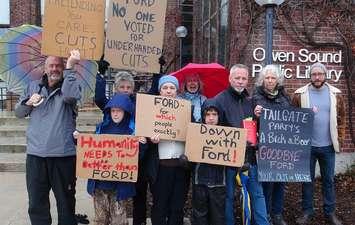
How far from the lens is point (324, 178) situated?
6.02 m

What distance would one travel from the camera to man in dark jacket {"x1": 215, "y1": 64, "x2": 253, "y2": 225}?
504 cm

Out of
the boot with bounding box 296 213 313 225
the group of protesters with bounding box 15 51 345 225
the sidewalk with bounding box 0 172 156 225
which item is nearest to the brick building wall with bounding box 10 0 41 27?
the sidewalk with bounding box 0 172 156 225

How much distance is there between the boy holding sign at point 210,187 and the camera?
194 inches

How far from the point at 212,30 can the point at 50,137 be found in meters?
7.55

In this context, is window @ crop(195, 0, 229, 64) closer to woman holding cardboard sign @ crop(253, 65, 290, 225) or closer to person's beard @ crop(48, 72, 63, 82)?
woman holding cardboard sign @ crop(253, 65, 290, 225)

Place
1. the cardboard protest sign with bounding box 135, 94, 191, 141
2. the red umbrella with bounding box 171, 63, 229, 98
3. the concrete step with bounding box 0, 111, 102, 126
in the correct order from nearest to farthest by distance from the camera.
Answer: the cardboard protest sign with bounding box 135, 94, 191, 141
the red umbrella with bounding box 171, 63, 229, 98
the concrete step with bounding box 0, 111, 102, 126

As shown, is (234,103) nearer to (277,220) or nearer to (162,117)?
(162,117)

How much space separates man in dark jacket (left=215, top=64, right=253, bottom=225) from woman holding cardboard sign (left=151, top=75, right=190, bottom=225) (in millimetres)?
436

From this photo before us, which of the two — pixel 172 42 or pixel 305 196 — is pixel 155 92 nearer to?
pixel 305 196

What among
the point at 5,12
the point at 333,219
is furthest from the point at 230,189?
the point at 5,12

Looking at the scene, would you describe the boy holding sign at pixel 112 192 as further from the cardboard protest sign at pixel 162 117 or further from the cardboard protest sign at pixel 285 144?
the cardboard protest sign at pixel 285 144

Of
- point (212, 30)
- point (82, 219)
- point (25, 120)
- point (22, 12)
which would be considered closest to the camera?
point (82, 219)

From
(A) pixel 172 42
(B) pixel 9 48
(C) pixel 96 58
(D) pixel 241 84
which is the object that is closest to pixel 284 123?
(D) pixel 241 84

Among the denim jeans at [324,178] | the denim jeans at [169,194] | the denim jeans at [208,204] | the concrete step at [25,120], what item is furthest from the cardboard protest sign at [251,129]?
the concrete step at [25,120]
